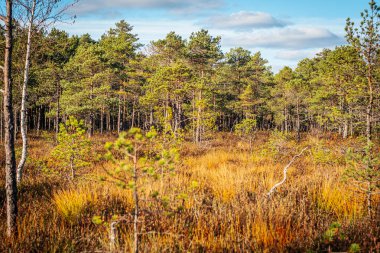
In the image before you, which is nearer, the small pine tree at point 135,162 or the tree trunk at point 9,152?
the small pine tree at point 135,162

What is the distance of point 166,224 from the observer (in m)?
3.47

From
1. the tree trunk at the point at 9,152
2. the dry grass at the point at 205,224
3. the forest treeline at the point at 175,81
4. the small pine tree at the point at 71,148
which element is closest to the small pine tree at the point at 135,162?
the dry grass at the point at 205,224

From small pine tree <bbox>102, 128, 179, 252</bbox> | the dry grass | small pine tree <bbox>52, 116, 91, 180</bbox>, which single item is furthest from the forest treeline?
small pine tree <bbox>102, 128, 179, 252</bbox>

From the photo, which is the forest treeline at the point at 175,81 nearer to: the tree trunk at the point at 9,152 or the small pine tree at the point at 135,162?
the tree trunk at the point at 9,152

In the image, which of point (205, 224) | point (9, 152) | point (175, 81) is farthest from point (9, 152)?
point (175, 81)

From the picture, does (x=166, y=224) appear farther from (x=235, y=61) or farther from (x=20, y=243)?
(x=235, y=61)

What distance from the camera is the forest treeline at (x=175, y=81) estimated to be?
911cm

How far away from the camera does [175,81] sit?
742 inches

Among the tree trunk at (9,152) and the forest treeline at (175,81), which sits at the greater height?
the forest treeline at (175,81)

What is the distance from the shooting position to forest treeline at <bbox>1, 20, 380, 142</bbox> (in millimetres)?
9109

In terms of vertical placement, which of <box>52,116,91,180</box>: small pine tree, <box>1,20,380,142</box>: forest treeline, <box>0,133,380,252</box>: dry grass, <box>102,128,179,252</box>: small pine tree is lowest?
<box>0,133,380,252</box>: dry grass

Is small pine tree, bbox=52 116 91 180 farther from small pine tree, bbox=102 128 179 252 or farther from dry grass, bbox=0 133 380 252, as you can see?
small pine tree, bbox=102 128 179 252

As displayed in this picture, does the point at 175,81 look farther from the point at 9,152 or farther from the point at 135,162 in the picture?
the point at 135,162

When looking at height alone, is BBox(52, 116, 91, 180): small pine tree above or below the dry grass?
above
